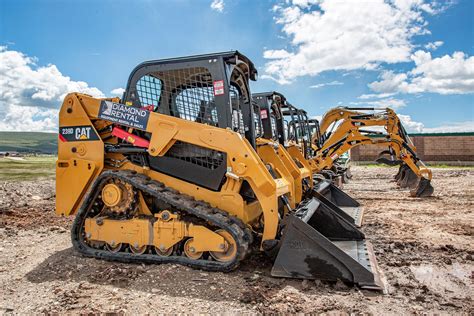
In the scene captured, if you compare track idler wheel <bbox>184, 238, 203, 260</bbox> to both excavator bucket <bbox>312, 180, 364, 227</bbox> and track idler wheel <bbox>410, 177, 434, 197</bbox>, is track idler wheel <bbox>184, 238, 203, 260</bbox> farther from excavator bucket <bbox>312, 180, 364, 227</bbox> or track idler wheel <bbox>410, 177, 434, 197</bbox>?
track idler wheel <bbox>410, 177, 434, 197</bbox>

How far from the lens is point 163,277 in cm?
452

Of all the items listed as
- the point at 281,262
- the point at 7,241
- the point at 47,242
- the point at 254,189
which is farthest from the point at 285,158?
the point at 7,241

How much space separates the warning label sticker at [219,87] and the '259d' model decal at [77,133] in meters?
1.83

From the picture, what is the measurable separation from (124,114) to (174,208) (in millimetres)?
1424

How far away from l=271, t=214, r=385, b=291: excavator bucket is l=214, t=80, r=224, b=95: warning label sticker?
177cm

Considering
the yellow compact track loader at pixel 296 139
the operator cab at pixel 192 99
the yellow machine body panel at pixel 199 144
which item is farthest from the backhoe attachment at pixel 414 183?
the operator cab at pixel 192 99

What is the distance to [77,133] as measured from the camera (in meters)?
5.76

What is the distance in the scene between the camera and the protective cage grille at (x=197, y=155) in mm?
5086

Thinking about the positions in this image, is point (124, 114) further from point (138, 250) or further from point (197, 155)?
point (138, 250)

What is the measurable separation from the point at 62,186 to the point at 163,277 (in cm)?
224

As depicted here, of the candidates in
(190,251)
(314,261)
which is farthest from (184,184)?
(314,261)

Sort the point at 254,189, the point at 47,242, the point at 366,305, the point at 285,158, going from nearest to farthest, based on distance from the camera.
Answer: the point at 366,305
the point at 254,189
the point at 47,242
the point at 285,158

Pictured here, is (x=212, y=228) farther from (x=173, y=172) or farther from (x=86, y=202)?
(x=86, y=202)

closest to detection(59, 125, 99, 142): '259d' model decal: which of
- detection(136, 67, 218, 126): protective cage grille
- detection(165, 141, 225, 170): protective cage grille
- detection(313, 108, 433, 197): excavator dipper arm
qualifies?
detection(136, 67, 218, 126): protective cage grille
